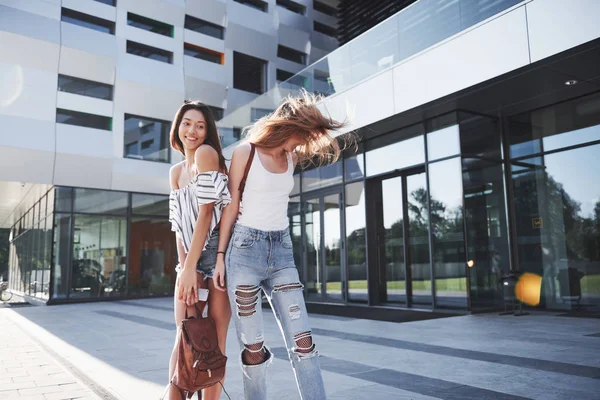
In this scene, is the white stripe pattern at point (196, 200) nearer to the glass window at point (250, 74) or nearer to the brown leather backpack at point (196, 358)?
the brown leather backpack at point (196, 358)

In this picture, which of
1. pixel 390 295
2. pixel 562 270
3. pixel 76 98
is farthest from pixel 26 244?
pixel 562 270

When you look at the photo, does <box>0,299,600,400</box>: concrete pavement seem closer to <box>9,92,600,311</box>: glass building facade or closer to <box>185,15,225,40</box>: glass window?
<box>9,92,600,311</box>: glass building facade

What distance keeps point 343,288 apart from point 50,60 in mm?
11192

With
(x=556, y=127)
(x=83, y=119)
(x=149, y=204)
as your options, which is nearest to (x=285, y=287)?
(x=556, y=127)

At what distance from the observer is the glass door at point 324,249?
11.6 meters

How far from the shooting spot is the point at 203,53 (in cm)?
1836

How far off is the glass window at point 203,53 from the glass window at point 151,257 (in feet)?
20.6

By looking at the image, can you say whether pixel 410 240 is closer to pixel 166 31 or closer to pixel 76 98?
pixel 76 98

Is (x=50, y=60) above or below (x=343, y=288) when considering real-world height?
above

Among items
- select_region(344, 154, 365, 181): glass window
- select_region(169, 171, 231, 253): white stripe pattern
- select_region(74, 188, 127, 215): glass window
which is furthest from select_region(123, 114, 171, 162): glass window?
select_region(169, 171, 231, 253): white stripe pattern

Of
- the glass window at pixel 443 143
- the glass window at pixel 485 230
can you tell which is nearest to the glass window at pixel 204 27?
the glass window at pixel 443 143

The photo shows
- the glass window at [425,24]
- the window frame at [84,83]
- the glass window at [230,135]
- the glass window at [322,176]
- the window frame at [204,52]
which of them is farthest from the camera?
the window frame at [204,52]

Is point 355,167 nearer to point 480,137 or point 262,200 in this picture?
point 480,137

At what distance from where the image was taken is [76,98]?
15.1 m
